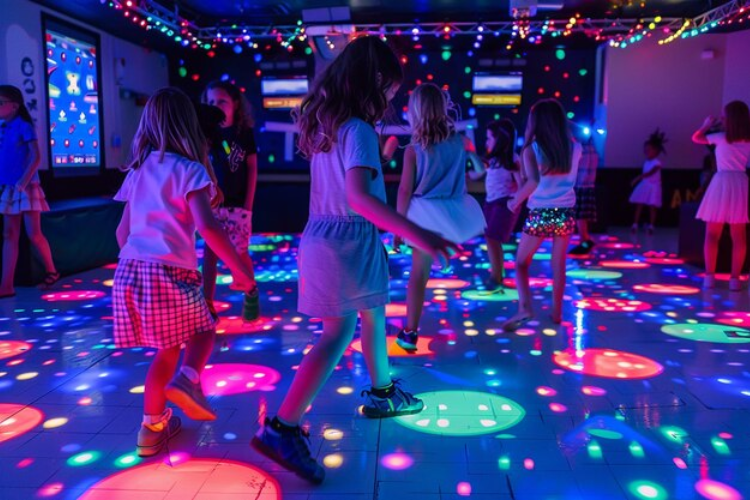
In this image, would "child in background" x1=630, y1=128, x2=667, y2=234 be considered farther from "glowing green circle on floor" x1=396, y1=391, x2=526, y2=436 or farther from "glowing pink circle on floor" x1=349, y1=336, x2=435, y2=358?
"glowing green circle on floor" x1=396, y1=391, x2=526, y2=436

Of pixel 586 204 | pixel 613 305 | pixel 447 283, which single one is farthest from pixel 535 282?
pixel 586 204

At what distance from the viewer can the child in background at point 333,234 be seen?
1937mm

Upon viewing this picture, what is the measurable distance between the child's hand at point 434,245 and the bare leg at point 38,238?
13.4ft

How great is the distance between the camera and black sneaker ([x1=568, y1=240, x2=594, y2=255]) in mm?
6852

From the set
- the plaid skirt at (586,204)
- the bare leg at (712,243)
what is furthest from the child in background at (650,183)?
the bare leg at (712,243)

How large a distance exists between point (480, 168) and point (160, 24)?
18.8 feet

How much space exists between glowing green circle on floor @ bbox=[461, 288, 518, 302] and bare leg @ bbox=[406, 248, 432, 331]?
1403 millimetres

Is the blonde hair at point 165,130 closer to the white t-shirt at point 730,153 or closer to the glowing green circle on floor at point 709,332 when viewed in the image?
the glowing green circle on floor at point 709,332

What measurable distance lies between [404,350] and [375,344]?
3.43ft

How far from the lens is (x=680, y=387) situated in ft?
9.14

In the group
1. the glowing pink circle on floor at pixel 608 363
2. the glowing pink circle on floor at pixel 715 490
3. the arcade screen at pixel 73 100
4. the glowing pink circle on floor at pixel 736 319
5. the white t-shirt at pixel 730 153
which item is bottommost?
the glowing pink circle on floor at pixel 715 490

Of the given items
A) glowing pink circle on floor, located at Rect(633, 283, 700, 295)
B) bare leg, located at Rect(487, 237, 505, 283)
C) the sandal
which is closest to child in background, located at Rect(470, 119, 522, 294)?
bare leg, located at Rect(487, 237, 505, 283)

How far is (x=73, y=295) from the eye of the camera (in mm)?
4840

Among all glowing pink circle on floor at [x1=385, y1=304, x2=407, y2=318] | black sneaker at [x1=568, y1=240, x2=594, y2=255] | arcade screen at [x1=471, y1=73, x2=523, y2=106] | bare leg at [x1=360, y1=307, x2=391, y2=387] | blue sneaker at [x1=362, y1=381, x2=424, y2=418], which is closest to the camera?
bare leg at [x1=360, y1=307, x2=391, y2=387]
